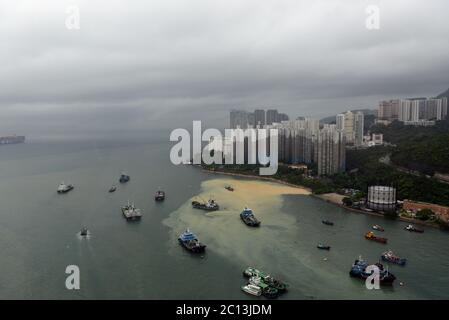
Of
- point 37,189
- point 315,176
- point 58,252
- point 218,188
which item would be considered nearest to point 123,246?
point 58,252

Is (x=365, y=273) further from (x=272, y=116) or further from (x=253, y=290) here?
(x=272, y=116)

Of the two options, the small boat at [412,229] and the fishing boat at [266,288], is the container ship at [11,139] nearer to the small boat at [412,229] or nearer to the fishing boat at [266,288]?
the small boat at [412,229]

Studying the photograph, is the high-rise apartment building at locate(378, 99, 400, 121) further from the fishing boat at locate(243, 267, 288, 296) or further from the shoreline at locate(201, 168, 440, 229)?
the fishing boat at locate(243, 267, 288, 296)

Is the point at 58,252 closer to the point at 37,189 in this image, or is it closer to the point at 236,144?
the point at 37,189

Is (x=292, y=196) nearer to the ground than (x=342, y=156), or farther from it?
nearer to the ground

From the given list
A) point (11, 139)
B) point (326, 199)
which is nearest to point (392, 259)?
point (326, 199)

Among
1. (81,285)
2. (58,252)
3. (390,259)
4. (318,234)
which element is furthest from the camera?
(318,234)

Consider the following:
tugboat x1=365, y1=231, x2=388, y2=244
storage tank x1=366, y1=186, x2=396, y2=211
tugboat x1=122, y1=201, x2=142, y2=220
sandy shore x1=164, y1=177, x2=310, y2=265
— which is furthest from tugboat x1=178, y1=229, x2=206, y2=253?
storage tank x1=366, y1=186, x2=396, y2=211
